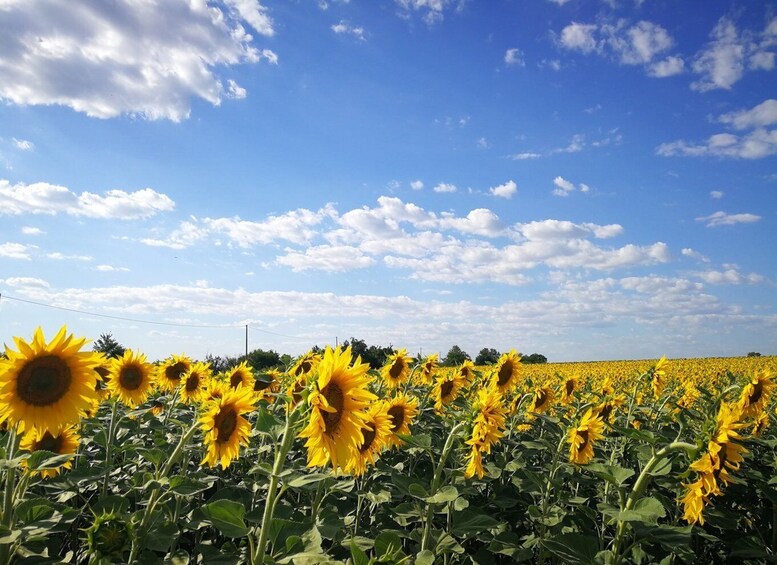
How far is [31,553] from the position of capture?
8.81 feet

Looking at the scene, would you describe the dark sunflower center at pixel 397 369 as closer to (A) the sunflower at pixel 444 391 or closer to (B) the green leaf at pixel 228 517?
(A) the sunflower at pixel 444 391

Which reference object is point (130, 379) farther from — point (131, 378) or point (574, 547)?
point (574, 547)

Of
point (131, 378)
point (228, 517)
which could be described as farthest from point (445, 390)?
point (228, 517)

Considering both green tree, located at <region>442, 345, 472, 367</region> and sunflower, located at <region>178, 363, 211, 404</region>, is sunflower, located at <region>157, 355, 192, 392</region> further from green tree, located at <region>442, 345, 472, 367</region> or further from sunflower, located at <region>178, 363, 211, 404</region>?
green tree, located at <region>442, 345, 472, 367</region>

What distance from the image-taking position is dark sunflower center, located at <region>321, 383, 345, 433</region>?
8.70ft

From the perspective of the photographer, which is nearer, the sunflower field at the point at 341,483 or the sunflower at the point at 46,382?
the sunflower field at the point at 341,483

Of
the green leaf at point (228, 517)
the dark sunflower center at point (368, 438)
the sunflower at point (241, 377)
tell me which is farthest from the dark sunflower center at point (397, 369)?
the green leaf at point (228, 517)

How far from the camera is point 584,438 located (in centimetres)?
471

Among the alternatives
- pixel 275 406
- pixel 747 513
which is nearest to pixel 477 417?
pixel 275 406

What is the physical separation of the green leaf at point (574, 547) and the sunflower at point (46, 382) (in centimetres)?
293

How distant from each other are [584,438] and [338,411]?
2958 mm

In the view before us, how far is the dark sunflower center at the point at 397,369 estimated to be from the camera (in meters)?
7.04

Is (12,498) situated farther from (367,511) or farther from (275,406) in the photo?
(367,511)

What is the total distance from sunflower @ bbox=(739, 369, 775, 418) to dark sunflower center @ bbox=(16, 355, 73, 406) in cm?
599
